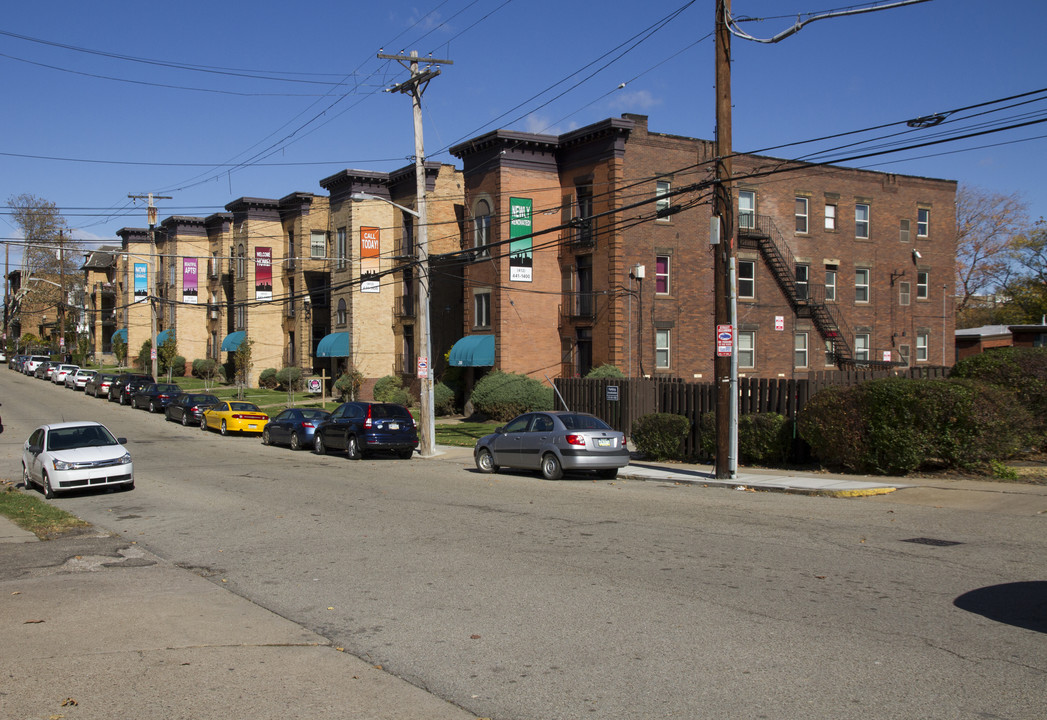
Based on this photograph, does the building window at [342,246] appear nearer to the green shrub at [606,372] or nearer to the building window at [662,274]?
the building window at [662,274]

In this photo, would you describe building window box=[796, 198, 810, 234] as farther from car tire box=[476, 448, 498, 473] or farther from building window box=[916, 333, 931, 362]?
car tire box=[476, 448, 498, 473]

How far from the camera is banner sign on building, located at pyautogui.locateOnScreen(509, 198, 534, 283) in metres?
36.5

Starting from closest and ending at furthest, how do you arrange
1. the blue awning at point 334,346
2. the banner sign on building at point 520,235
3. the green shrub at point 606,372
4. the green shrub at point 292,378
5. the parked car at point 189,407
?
the green shrub at point 606,372
the banner sign on building at point 520,235
the parked car at point 189,407
the blue awning at point 334,346
the green shrub at point 292,378

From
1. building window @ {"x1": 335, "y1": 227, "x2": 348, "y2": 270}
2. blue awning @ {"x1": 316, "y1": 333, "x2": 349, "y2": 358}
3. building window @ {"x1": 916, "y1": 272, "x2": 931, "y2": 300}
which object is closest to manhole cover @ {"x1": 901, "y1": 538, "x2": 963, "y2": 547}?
building window @ {"x1": 916, "y1": 272, "x2": 931, "y2": 300}

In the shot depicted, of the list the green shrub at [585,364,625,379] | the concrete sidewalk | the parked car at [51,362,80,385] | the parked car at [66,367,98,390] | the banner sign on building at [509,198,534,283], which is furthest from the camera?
the parked car at [51,362,80,385]

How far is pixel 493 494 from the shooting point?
16953 mm

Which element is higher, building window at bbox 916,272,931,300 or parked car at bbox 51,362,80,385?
building window at bbox 916,272,931,300

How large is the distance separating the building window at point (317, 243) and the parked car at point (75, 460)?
37.5 m

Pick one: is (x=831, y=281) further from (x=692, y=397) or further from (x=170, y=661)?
(x=170, y=661)

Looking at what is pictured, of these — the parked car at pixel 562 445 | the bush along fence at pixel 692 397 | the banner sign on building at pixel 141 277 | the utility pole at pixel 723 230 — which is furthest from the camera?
the banner sign on building at pixel 141 277

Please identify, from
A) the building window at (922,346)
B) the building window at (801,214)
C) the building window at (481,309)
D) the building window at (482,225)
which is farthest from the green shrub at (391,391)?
the building window at (922,346)

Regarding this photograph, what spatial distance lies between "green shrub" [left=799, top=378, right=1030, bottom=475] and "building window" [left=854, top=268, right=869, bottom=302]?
2802cm

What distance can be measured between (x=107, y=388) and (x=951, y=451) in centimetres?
4934

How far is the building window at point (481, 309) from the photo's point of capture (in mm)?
40469
